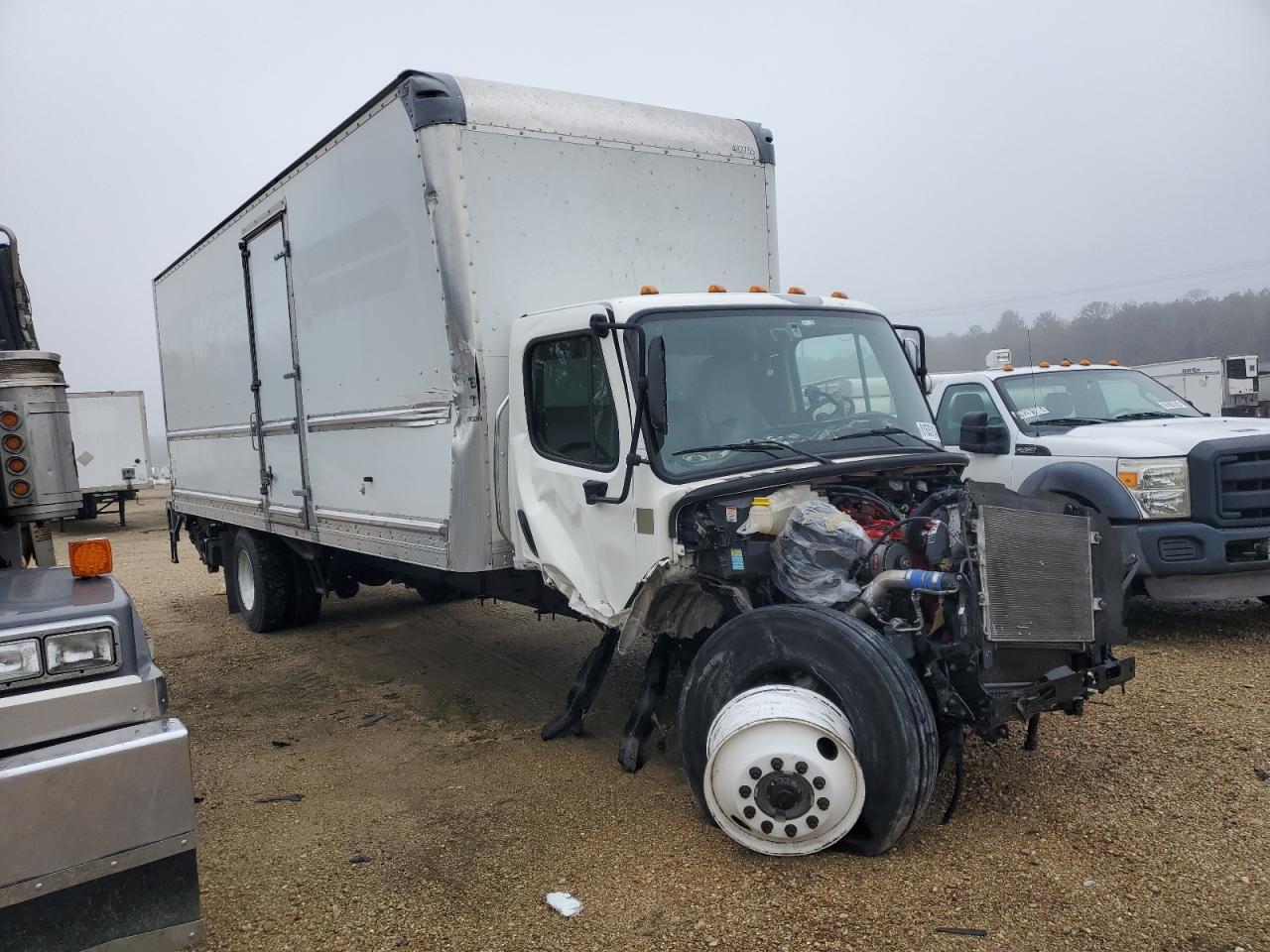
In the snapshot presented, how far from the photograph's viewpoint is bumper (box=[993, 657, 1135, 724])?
3787mm

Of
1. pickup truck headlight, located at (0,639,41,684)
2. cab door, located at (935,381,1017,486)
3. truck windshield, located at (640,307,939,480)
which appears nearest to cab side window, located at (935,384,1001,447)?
cab door, located at (935,381,1017,486)

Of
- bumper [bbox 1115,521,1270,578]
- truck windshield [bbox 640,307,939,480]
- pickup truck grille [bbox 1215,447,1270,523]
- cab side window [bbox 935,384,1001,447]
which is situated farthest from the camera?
cab side window [bbox 935,384,1001,447]

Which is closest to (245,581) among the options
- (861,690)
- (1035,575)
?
(861,690)

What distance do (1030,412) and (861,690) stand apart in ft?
17.2

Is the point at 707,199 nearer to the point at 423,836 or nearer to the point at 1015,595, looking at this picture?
the point at 1015,595

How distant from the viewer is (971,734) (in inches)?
201

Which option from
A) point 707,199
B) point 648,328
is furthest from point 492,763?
point 707,199

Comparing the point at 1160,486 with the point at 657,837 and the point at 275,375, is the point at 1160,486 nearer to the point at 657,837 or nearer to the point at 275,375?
the point at 657,837

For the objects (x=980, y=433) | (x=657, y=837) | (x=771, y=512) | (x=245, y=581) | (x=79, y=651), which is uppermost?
(x=980, y=433)

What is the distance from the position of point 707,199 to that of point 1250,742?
4266 millimetres

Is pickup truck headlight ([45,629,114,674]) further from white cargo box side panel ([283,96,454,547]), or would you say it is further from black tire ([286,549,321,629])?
black tire ([286,549,321,629])

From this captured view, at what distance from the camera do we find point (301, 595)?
9.01 m

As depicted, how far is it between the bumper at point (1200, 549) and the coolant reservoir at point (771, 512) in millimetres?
3427

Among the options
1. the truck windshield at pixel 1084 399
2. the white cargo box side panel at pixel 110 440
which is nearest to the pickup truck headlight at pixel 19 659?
the truck windshield at pixel 1084 399
